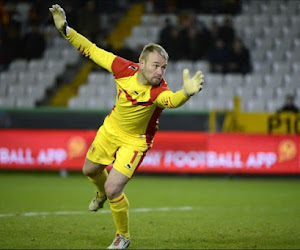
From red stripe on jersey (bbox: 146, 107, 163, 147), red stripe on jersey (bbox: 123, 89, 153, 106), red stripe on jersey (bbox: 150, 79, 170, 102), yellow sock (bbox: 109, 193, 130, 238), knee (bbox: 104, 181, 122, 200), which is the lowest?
yellow sock (bbox: 109, 193, 130, 238)

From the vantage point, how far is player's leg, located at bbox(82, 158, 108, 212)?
23.5ft

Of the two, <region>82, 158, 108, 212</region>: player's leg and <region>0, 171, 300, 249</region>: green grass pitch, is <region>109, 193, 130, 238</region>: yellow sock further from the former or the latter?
<region>82, 158, 108, 212</region>: player's leg

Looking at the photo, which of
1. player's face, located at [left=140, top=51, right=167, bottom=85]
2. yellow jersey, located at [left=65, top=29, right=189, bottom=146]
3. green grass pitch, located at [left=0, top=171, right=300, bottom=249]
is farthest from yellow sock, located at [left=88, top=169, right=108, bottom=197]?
player's face, located at [left=140, top=51, right=167, bottom=85]

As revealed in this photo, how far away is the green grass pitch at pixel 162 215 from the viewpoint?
271 inches

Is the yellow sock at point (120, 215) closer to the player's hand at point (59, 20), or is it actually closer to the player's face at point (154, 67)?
the player's face at point (154, 67)

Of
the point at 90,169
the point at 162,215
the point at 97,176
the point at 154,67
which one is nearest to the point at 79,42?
the point at 154,67

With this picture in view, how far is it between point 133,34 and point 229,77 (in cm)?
395

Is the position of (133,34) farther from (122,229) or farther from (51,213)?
(122,229)

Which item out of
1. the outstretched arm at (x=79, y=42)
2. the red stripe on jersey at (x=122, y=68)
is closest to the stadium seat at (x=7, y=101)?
the outstretched arm at (x=79, y=42)

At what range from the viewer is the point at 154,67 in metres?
6.50

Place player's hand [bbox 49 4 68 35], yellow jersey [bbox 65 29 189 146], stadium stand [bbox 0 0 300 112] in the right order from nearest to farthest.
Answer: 1. yellow jersey [bbox 65 29 189 146]
2. player's hand [bbox 49 4 68 35]
3. stadium stand [bbox 0 0 300 112]

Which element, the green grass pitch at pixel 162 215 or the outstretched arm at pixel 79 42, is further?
the outstretched arm at pixel 79 42

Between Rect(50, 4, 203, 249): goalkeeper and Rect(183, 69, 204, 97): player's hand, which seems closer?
Rect(183, 69, 204, 97): player's hand

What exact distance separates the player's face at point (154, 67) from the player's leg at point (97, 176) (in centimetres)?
122
